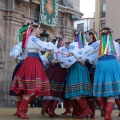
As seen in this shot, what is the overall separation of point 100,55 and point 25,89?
1434 mm

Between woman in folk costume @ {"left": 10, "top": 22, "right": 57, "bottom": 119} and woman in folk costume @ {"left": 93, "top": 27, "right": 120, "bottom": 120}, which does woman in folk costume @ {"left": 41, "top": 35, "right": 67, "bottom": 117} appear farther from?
woman in folk costume @ {"left": 93, "top": 27, "right": 120, "bottom": 120}

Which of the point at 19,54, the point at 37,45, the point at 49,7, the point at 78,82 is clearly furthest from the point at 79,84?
the point at 49,7

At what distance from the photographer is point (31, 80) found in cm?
698

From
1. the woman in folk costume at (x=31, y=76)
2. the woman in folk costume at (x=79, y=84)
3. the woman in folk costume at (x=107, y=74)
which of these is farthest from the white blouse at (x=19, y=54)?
the woman in folk costume at (x=107, y=74)

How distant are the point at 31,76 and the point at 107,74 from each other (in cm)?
131

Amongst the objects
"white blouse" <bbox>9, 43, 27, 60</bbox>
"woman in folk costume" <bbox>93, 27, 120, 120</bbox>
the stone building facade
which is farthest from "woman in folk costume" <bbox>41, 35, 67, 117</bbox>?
the stone building facade

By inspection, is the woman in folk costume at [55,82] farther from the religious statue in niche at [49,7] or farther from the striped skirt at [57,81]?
the religious statue in niche at [49,7]

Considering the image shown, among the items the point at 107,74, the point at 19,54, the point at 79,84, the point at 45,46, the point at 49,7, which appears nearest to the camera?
the point at 107,74

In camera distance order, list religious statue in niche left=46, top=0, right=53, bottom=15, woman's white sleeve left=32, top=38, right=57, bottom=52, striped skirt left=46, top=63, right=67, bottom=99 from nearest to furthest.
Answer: woman's white sleeve left=32, top=38, right=57, bottom=52
striped skirt left=46, top=63, right=67, bottom=99
religious statue in niche left=46, top=0, right=53, bottom=15

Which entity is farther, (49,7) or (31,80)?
(49,7)

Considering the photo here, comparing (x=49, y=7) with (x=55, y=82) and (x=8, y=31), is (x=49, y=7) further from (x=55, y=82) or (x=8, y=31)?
(x=55, y=82)

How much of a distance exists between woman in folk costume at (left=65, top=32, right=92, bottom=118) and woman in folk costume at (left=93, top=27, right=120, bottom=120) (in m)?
0.48

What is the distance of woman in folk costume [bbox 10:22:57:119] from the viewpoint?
22.8 feet

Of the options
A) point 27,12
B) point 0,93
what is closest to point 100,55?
point 0,93
